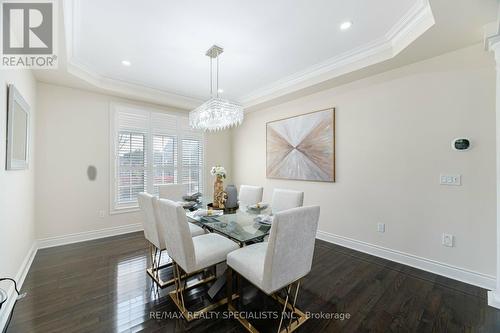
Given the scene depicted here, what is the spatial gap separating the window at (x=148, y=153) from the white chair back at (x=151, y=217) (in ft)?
6.59

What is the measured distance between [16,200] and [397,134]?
442 centimetres

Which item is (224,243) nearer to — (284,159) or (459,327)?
(459,327)

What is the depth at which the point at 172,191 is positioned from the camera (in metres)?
3.34

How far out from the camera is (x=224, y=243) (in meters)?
2.10

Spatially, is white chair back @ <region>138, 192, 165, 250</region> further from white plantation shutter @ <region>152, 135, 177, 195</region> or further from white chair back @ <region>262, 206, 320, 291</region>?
white plantation shutter @ <region>152, 135, 177, 195</region>

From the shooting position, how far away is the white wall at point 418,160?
7.22ft

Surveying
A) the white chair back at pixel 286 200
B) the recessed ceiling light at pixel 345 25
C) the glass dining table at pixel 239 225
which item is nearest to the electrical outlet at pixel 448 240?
the white chair back at pixel 286 200

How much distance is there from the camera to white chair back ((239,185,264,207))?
3.17 meters

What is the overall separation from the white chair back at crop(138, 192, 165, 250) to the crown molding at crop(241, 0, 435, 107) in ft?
9.15

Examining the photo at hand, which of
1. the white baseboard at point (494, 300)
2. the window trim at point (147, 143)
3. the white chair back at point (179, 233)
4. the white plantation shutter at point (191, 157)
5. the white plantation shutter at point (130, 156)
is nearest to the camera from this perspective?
the white chair back at point (179, 233)

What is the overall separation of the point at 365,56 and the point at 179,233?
3000mm

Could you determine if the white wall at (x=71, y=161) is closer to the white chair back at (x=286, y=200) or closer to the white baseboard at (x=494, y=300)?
the white chair back at (x=286, y=200)

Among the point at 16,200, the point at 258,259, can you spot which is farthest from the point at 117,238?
the point at 258,259

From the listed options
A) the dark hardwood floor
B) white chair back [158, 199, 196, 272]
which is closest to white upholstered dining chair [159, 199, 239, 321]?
white chair back [158, 199, 196, 272]
